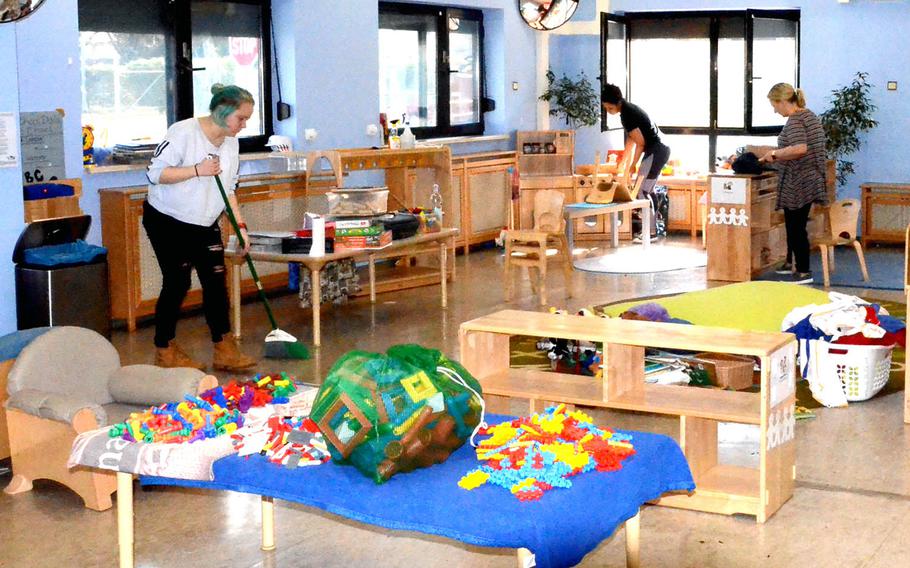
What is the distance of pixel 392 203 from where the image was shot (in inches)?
433

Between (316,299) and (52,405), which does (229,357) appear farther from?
(52,405)

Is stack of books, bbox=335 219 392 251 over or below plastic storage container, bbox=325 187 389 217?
below

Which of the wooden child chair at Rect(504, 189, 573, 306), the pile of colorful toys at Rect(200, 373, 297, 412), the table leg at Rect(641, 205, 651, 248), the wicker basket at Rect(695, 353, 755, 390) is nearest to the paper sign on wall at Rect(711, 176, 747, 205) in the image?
the wooden child chair at Rect(504, 189, 573, 306)

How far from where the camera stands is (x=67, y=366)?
17.8 ft

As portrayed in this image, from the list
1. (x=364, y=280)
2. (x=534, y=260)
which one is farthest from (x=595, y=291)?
(x=364, y=280)

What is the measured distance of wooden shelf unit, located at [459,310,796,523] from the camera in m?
4.79

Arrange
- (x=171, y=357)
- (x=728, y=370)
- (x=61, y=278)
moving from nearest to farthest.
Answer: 1. (x=728, y=370)
2. (x=171, y=357)
3. (x=61, y=278)

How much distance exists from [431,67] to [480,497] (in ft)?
32.1

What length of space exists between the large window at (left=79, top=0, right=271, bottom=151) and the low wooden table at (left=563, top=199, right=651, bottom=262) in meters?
2.89

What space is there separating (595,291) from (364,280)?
191cm

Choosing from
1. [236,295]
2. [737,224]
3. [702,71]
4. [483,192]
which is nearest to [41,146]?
[236,295]

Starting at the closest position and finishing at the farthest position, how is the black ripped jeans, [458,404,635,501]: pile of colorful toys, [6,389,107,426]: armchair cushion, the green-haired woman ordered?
1. [458,404,635,501]: pile of colorful toys
2. [6,389,107,426]: armchair cushion
3. the green-haired woman
4. the black ripped jeans

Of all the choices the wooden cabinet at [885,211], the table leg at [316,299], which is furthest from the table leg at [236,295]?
the wooden cabinet at [885,211]

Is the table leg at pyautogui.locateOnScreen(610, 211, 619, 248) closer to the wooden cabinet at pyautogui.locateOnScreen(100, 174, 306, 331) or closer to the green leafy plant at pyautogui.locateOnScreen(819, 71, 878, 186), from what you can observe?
the green leafy plant at pyautogui.locateOnScreen(819, 71, 878, 186)
